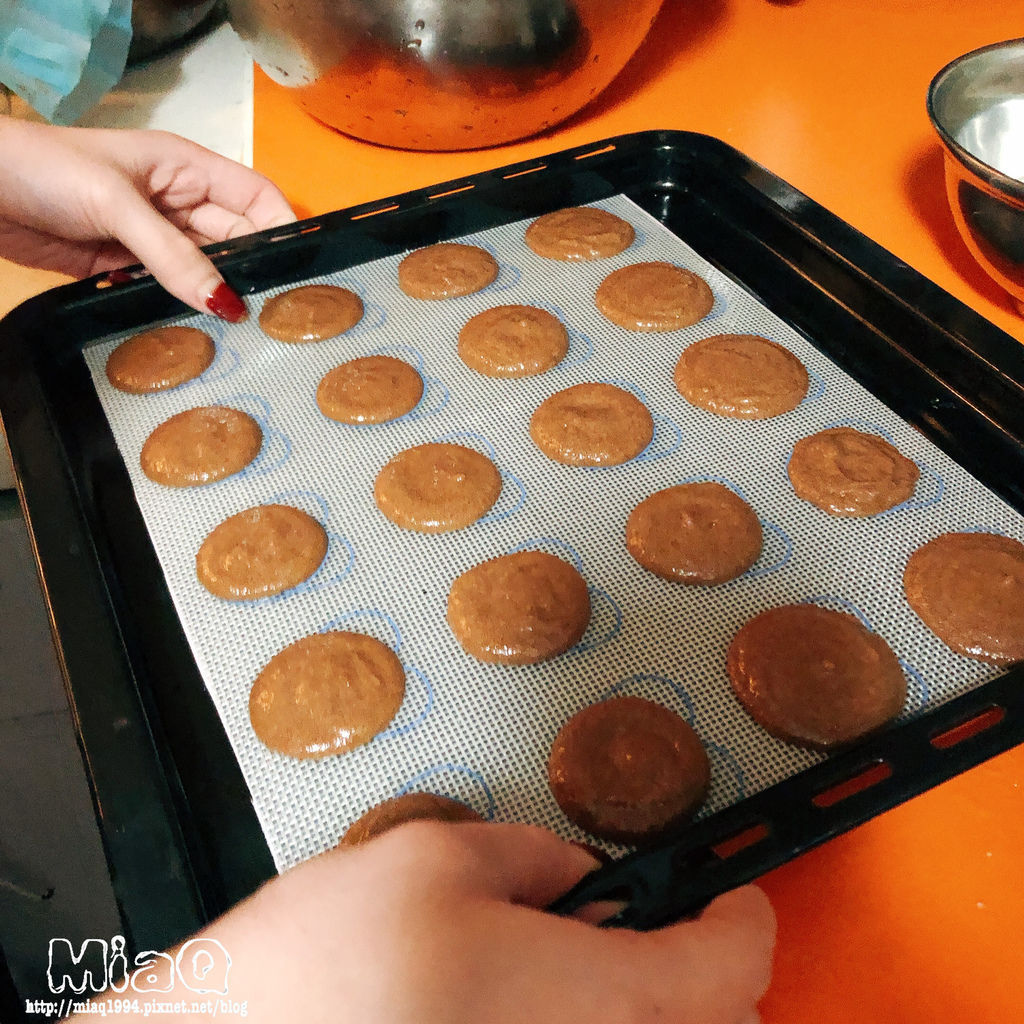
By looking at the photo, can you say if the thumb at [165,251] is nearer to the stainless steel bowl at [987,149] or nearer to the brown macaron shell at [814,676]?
the brown macaron shell at [814,676]

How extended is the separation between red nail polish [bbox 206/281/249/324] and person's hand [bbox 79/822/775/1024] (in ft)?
2.52

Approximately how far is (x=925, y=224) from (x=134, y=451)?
3.52 ft

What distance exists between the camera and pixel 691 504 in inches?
32.3

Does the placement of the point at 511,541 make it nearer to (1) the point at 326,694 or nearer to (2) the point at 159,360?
(1) the point at 326,694

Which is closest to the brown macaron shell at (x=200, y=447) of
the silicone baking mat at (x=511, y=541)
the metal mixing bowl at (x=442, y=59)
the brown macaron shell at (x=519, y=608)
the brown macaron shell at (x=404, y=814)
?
the silicone baking mat at (x=511, y=541)

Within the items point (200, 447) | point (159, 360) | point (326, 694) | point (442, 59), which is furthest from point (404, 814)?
point (442, 59)

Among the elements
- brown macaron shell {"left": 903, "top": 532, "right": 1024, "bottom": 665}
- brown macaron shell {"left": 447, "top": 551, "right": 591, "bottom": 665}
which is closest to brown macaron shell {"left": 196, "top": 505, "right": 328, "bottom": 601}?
brown macaron shell {"left": 447, "top": 551, "right": 591, "bottom": 665}

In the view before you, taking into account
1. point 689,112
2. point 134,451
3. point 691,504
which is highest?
point 689,112

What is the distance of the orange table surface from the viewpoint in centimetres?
55

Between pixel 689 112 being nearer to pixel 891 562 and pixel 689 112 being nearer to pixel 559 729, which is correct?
pixel 891 562

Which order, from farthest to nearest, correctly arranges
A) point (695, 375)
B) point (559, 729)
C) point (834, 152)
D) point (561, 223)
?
point (834, 152) < point (561, 223) < point (695, 375) < point (559, 729)

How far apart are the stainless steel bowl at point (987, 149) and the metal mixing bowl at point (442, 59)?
43 centimetres

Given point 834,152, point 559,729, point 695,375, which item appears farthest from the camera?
point 834,152

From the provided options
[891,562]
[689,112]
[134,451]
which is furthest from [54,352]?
→ [689,112]
